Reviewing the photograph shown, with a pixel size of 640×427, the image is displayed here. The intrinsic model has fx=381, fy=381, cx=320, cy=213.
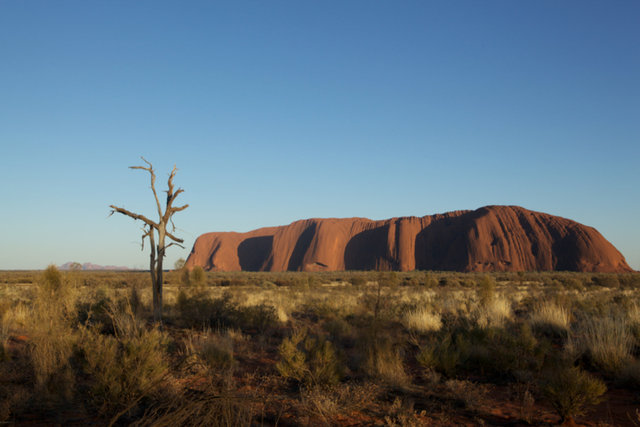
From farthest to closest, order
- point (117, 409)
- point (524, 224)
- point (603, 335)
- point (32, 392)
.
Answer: point (524, 224) → point (603, 335) → point (32, 392) → point (117, 409)

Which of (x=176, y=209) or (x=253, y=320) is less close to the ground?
(x=176, y=209)

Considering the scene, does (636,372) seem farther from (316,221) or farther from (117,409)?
(316,221)

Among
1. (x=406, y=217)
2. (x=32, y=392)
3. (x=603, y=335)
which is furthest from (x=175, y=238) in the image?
(x=406, y=217)

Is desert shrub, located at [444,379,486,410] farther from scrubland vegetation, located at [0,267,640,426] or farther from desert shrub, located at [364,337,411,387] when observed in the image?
desert shrub, located at [364,337,411,387]

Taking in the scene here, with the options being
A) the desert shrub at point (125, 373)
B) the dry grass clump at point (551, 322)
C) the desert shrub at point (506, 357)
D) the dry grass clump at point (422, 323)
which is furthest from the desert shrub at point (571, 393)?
the dry grass clump at point (551, 322)

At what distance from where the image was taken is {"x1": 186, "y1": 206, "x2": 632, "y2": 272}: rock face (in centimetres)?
6544

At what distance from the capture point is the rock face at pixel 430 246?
6544 centimetres

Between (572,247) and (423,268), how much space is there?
25626 mm

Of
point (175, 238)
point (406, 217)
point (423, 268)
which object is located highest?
point (406, 217)

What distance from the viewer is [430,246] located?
256 ft

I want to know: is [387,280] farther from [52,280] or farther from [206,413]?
[206,413]

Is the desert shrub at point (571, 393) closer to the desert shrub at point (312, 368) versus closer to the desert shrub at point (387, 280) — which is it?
the desert shrub at point (312, 368)

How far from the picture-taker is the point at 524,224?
72562 mm

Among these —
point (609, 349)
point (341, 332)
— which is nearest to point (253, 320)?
point (341, 332)
